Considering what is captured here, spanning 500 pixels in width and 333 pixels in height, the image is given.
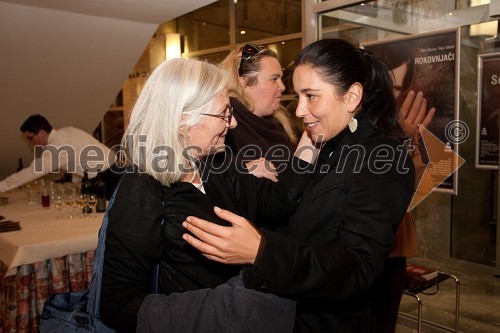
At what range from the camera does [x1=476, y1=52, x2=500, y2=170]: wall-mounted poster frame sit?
8.64 feet

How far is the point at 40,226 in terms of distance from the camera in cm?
312

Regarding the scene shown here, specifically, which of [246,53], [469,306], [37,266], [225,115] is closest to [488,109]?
[469,306]

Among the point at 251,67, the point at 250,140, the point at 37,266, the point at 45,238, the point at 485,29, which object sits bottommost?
the point at 37,266

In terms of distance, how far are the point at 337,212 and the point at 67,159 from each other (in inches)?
151

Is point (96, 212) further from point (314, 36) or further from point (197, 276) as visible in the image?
point (197, 276)

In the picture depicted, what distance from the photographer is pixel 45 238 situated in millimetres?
2826

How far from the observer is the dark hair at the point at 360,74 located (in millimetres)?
1224

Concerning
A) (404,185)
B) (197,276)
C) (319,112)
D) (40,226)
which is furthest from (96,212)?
(404,185)

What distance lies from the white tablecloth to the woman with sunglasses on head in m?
1.98

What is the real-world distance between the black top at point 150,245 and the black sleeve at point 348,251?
38 centimetres

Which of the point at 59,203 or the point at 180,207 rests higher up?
the point at 180,207

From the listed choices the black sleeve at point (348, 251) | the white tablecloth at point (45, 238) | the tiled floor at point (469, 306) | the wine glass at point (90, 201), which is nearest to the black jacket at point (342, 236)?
the black sleeve at point (348, 251)

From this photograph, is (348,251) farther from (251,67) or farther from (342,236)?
(251,67)

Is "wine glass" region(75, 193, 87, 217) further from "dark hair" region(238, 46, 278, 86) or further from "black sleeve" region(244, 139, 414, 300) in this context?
"black sleeve" region(244, 139, 414, 300)
